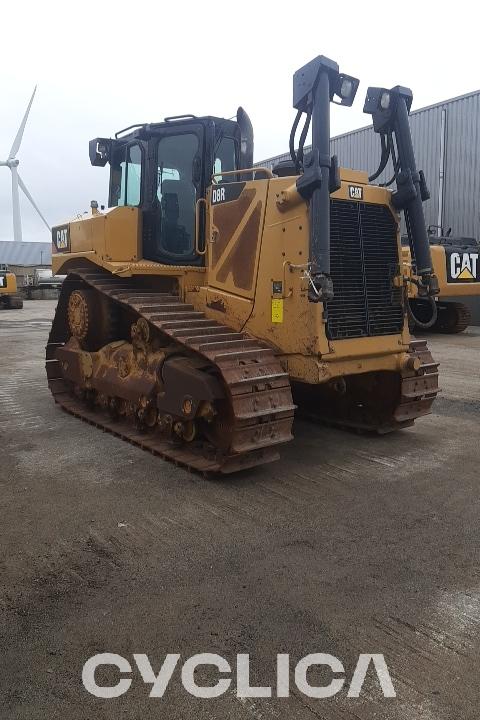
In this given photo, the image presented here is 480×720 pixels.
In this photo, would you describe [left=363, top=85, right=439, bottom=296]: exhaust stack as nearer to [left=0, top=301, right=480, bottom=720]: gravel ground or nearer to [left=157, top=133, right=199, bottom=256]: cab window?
[left=0, top=301, right=480, bottom=720]: gravel ground

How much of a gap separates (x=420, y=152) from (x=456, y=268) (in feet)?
24.3

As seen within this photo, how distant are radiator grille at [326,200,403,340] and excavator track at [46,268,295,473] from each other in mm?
717

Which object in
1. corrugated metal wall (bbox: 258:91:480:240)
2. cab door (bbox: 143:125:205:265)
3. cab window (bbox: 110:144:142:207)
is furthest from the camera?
corrugated metal wall (bbox: 258:91:480:240)

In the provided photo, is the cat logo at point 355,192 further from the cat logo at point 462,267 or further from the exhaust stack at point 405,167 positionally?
the cat logo at point 462,267

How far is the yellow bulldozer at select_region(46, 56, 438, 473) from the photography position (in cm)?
479

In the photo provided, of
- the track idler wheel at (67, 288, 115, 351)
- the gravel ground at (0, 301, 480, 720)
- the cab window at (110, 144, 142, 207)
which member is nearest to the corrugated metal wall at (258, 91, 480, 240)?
the cab window at (110, 144, 142, 207)

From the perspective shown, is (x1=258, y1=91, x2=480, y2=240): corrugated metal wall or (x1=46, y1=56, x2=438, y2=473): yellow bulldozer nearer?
(x1=46, y1=56, x2=438, y2=473): yellow bulldozer

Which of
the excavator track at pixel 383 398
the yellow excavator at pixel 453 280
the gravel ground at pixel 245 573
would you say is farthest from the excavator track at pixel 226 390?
the yellow excavator at pixel 453 280

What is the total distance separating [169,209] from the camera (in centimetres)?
631

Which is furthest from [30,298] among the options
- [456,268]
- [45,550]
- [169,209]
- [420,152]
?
[45,550]

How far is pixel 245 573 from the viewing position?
338cm

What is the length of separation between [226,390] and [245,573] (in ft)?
5.50

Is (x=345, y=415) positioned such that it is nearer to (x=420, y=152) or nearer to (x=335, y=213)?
(x=335, y=213)

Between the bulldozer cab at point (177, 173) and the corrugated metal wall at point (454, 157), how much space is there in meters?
12.5
